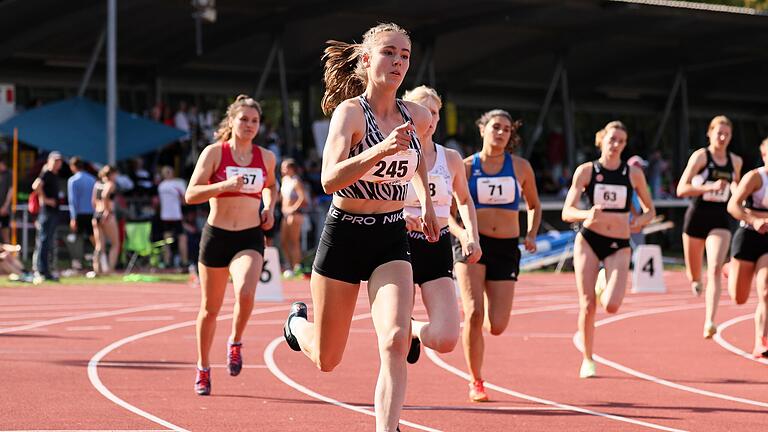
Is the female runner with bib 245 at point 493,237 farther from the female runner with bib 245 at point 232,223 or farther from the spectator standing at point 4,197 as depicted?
the spectator standing at point 4,197

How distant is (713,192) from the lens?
12.8m

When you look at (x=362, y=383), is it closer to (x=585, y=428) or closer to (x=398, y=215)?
(x=585, y=428)

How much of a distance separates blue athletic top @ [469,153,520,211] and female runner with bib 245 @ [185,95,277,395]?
1.59m

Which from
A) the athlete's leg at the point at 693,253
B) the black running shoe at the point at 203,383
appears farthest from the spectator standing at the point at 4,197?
the black running shoe at the point at 203,383

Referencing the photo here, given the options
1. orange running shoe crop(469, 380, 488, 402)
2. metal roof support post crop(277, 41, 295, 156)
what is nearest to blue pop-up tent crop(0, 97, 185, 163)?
metal roof support post crop(277, 41, 295, 156)

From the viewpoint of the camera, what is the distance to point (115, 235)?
2308 centimetres

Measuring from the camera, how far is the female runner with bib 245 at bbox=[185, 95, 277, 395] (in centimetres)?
943

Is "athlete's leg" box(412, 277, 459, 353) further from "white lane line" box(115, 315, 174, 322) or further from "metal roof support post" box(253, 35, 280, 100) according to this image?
"metal roof support post" box(253, 35, 280, 100)

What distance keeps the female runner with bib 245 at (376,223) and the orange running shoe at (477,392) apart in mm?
2723

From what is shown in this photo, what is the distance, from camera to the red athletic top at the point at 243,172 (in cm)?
974

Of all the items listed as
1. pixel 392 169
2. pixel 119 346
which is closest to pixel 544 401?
pixel 392 169

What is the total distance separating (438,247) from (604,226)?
3162 millimetres

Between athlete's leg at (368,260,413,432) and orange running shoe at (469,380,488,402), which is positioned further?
orange running shoe at (469,380,488,402)

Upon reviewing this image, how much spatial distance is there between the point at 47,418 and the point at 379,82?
11.0 feet
